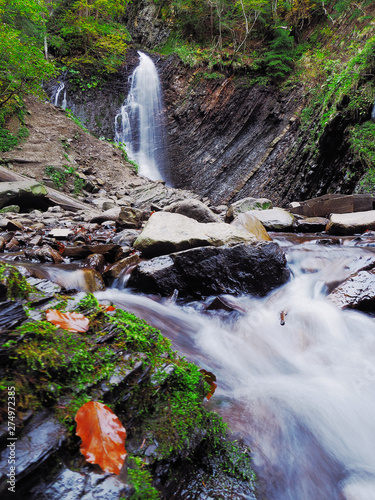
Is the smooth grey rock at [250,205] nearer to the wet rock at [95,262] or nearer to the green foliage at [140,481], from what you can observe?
the wet rock at [95,262]

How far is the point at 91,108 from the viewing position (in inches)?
765

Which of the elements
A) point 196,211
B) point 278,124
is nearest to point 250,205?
point 196,211

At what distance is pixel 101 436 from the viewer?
1.13 m

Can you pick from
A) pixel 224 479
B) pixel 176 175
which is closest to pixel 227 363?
pixel 224 479

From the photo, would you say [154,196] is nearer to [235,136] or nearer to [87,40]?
[235,136]

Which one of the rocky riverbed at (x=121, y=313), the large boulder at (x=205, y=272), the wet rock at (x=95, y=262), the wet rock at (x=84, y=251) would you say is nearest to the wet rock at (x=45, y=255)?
the rocky riverbed at (x=121, y=313)

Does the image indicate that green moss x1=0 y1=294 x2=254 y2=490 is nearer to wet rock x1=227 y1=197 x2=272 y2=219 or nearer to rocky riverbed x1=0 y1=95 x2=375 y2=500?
rocky riverbed x1=0 y1=95 x2=375 y2=500

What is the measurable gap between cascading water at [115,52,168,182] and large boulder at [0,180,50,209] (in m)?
9.46

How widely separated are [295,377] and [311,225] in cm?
536

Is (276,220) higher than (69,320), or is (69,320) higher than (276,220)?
(276,220)

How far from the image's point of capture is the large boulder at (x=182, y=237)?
4.34 m

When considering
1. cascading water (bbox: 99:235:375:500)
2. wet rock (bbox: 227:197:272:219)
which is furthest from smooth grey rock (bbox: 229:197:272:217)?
cascading water (bbox: 99:235:375:500)

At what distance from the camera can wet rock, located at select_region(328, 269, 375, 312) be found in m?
3.26

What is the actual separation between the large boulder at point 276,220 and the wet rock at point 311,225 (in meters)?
0.19
